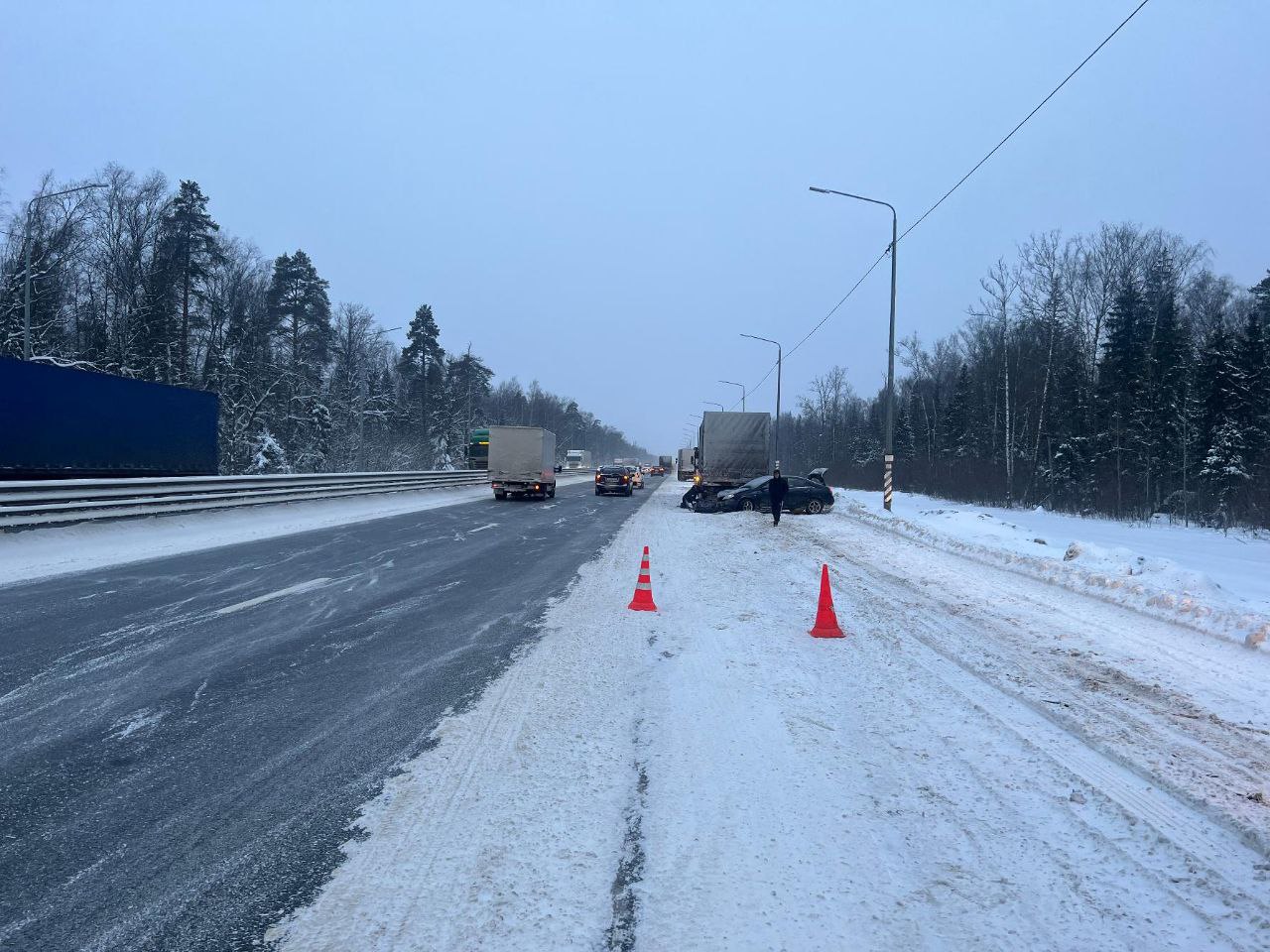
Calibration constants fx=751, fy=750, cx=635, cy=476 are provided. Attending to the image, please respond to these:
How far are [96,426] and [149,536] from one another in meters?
4.10

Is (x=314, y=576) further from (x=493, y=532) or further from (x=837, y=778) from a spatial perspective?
(x=837, y=778)

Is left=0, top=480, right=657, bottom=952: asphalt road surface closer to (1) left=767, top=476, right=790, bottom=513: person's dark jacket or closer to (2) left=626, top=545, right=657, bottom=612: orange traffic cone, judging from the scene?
(2) left=626, top=545, right=657, bottom=612: orange traffic cone

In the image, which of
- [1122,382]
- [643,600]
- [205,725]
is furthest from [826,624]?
[1122,382]

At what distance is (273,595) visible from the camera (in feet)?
32.8

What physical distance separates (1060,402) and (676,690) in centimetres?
4583

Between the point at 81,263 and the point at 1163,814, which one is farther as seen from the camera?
the point at 81,263

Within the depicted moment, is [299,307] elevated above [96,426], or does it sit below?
above

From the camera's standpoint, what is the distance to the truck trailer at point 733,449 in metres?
33.6

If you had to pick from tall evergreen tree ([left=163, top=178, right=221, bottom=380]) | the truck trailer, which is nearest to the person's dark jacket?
the truck trailer

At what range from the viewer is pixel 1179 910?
→ 125 inches

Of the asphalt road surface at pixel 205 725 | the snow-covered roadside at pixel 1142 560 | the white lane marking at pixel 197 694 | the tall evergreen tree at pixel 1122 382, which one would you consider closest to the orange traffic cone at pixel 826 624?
the asphalt road surface at pixel 205 725

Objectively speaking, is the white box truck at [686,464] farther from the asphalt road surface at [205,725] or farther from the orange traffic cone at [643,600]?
the asphalt road surface at [205,725]

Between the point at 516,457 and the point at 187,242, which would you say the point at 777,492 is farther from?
the point at 187,242

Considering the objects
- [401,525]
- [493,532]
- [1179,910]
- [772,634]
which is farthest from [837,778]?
[401,525]
